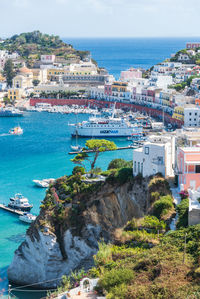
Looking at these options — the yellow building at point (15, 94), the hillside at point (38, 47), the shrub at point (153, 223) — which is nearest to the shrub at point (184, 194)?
the shrub at point (153, 223)

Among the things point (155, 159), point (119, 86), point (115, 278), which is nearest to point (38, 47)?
point (119, 86)

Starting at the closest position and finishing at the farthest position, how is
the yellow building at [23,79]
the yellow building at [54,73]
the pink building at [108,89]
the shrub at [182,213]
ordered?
the shrub at [182,213] → the pink building at [108,89] → the yellow building at [23,79] → the yellow building at [54,73]

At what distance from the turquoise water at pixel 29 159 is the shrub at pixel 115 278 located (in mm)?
Answer: 6742

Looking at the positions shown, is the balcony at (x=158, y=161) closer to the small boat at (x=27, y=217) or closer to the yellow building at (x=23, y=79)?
the small boat at (x=27, y=217)

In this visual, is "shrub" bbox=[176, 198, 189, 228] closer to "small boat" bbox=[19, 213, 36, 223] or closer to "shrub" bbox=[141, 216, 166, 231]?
"shrub" bbox=[141, 216, 166, 231]

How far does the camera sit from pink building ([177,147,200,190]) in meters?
16.6

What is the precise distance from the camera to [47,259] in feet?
59.6

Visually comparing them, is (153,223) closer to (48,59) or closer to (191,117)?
(191,117)

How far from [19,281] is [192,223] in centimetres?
710

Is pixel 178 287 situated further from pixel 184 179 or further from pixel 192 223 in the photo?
pixel 184 179

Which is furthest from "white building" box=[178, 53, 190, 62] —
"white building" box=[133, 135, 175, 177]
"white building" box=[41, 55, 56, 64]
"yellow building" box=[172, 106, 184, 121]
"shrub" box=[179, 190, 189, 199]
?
"shrub" box=[179, 190, 189, 199]

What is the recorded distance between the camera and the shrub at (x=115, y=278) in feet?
38.0

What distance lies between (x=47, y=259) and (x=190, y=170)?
5.37 meters

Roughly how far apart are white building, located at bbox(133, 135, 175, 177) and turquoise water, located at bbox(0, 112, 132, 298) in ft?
18.1
